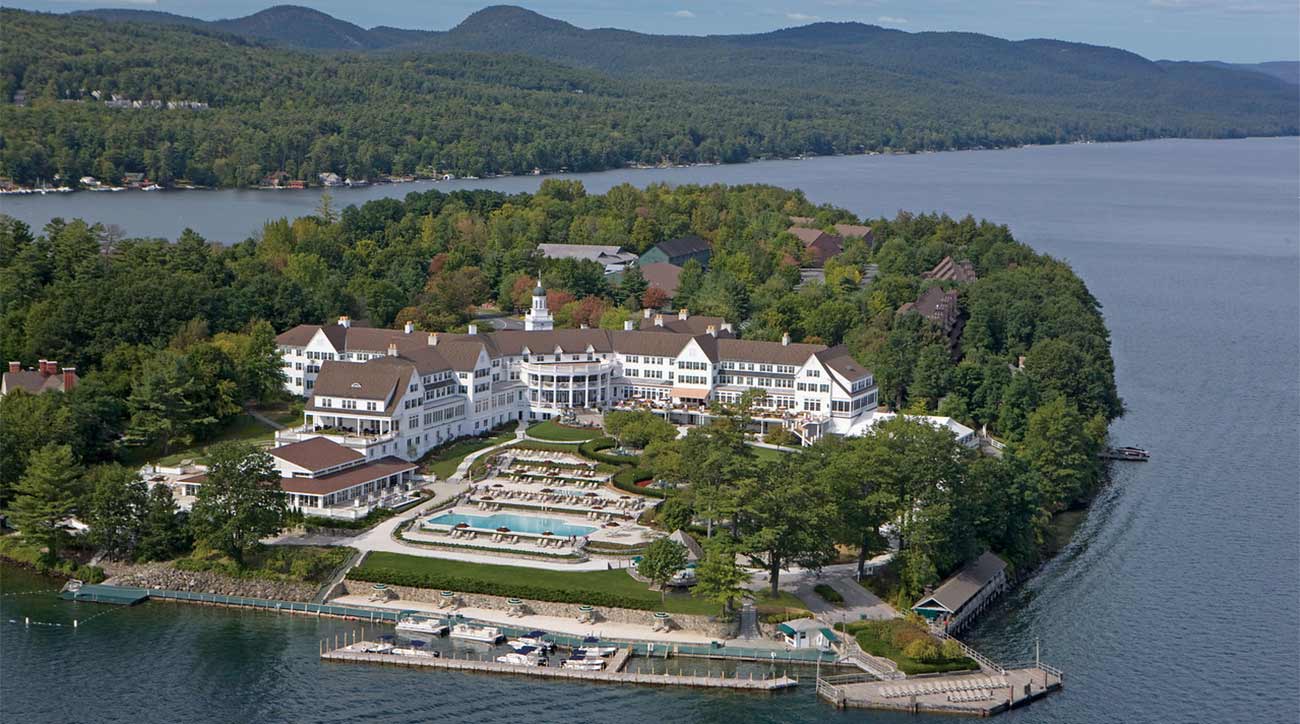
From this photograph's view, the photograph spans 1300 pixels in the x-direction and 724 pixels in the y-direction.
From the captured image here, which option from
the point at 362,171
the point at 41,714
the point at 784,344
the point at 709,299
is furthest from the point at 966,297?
the point at 362,171

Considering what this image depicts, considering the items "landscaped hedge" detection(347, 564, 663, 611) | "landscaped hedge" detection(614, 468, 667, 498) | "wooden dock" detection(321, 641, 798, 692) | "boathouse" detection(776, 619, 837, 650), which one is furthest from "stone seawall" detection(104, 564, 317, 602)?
"boathouse" detection(776, 619, 837, 650)

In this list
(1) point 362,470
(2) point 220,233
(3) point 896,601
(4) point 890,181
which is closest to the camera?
(3) point 896,601

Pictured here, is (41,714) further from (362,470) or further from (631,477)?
(631,477)

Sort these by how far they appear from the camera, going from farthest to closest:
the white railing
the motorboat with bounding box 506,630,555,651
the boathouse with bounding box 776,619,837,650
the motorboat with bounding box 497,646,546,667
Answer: the boathouse with bounding box 776,619,837,650 → the motorboat with bounding box 506,630,555,651 → the white railing → the motorboat with bounding box 497,646,546,667

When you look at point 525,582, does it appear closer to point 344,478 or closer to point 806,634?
point 806,634

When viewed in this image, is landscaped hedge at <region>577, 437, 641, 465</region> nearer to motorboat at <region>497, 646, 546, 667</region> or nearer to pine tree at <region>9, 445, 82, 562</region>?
motorboat at <region>497, 646, 546, 667</region>

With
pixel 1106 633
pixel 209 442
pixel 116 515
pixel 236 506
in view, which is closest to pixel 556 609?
pixel 236 506
